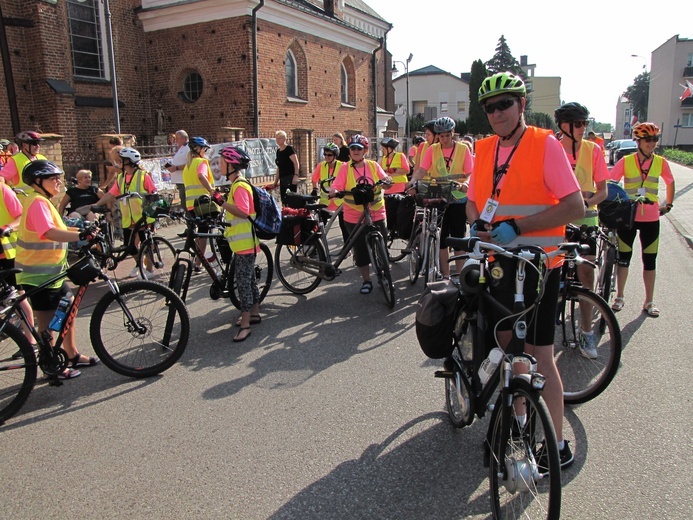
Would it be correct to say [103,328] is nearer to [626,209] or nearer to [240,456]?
[240,456]

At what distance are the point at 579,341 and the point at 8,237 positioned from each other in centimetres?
551

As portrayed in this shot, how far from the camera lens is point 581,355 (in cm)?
443

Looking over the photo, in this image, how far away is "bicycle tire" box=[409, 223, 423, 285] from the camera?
23.6ft

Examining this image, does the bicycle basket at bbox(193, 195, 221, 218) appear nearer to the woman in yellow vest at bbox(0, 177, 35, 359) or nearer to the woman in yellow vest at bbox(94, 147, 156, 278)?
the woman in yellow vest at bbox(94, 147, 156, 278)

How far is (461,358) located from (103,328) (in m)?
2.96

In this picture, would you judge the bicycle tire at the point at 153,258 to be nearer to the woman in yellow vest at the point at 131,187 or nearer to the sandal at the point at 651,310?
the woman in yellow vest at the point at 131,187

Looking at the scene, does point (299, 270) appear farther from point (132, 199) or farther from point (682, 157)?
point (682, 157)

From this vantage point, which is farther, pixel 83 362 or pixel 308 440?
pixel 83 362

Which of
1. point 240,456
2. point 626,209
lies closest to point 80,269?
point 240,456

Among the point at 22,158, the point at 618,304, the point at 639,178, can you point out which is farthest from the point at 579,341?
the point at 22,158

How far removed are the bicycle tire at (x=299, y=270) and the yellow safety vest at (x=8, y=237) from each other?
113 inches

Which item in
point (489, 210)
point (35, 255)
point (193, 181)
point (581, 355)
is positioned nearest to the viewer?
point (489, 210)

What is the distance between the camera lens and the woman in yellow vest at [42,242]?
420 centimetres

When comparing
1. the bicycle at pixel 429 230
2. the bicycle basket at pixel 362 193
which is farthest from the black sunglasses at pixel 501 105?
the bicycle at pixel 429 230
